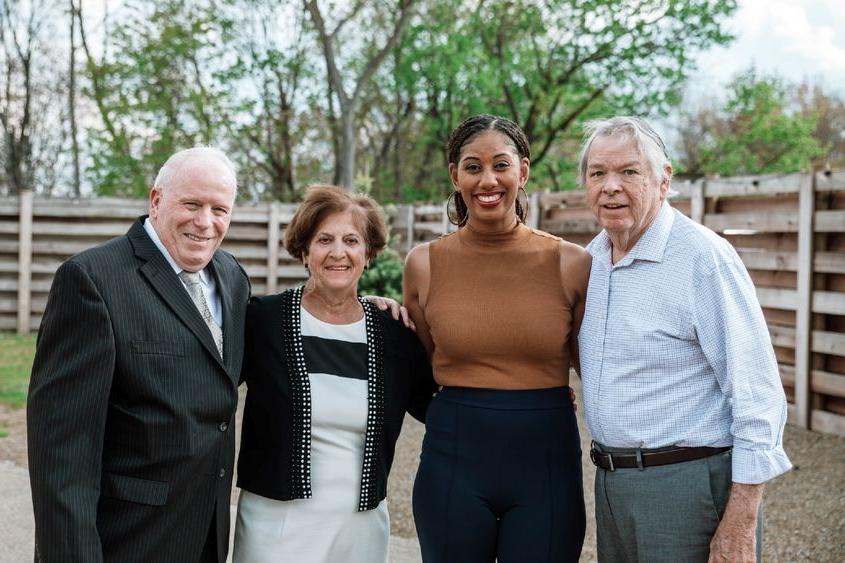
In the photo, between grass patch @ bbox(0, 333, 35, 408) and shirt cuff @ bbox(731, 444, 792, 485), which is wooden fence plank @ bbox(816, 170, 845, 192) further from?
grass patch @ bbox(0, 333, 35, 408)

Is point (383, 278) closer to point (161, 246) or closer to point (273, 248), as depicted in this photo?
point (273, 248)

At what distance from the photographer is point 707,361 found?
2.08 metres

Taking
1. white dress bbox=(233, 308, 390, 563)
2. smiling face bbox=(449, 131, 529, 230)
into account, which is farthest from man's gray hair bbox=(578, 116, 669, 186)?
white dress bbox=(233, 308, 390, 563)

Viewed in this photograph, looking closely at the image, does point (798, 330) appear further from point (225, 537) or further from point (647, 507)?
point (225, 537)

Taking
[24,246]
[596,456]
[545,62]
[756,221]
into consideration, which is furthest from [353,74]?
[596,456]

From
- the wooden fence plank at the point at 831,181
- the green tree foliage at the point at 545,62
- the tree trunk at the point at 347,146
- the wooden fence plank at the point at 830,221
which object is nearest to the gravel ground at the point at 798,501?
the wooden fence plank at the point at 830,221

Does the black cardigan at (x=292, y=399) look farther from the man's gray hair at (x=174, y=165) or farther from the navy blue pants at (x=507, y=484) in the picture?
the man's gray hair at (x=174, y=165)

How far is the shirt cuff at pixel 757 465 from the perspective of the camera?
1.96 m

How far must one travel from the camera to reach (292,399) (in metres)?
2.43

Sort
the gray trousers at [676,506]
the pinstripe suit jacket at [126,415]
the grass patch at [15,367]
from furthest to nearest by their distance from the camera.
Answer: the grass patch at [15,367]
the gray trousers at [676,506]
the pinstripe suit jacket at [126,415]

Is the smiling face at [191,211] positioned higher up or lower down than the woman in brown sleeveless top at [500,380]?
higher up

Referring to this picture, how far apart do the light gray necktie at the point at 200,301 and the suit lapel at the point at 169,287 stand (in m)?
0.08

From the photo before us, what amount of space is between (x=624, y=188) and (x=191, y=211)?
1.19 meters

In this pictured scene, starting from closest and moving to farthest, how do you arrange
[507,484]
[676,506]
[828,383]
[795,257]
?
[676,506], [507,484], [828,383], [795,257]
